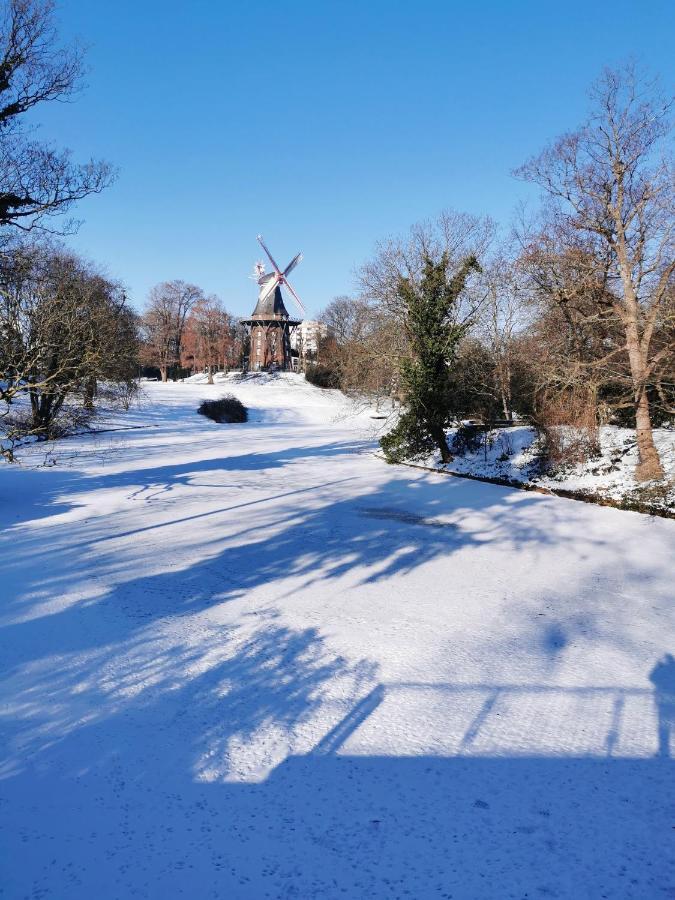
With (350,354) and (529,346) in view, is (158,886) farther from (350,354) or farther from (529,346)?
(350,354)

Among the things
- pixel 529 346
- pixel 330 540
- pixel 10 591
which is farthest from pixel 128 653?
pixel 529 346

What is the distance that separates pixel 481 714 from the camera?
432 centimetres

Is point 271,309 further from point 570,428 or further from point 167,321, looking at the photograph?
point 570,428

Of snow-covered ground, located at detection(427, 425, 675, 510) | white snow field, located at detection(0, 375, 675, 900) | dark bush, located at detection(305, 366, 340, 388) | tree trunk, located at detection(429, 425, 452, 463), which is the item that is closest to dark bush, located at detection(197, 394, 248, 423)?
dark bush, located at detection(305, 366, 340, 388)

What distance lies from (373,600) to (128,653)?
290 cm

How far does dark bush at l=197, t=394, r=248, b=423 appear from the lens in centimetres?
3924

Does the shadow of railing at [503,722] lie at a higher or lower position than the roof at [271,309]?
lower

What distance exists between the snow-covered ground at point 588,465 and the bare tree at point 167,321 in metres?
49.8

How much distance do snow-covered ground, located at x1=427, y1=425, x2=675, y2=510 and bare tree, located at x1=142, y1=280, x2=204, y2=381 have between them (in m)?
49.8

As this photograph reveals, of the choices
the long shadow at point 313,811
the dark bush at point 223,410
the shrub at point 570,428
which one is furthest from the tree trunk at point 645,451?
the dark bush at point 223,410

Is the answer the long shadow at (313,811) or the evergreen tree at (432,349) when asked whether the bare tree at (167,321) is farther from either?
the long shadow at (313,811)

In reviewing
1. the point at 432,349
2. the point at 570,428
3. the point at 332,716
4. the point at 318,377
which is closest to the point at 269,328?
the point at 318,377

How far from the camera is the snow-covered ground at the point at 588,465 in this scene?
1302 cm

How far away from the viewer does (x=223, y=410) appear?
39.5 metres
